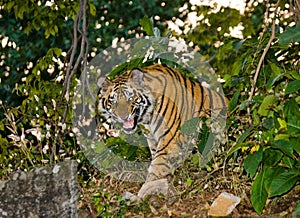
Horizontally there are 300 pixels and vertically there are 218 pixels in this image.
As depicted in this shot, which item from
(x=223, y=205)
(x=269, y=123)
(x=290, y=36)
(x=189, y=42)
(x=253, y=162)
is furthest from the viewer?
(x=189, y=42)

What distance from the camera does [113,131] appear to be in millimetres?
3846

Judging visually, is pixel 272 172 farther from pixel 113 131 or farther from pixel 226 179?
pixel 113 131

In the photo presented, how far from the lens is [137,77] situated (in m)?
3.26

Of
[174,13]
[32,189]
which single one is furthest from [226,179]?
[174,13]

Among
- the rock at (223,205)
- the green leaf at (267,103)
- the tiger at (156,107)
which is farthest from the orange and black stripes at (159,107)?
the green leaf at (267,103)

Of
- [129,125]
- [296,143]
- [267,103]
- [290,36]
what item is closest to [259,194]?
[296,143]

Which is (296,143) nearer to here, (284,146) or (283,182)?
(284,146)

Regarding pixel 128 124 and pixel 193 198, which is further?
pixel 128 124

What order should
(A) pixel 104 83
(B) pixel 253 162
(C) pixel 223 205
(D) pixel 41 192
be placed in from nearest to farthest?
1. (B) pixel 253 162
2. (D) pixel 41 192
3. (C) pixel 223 205
4. (A) pixel 104 83

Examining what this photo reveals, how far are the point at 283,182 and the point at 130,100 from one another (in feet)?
3.92

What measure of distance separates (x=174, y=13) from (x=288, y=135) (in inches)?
204

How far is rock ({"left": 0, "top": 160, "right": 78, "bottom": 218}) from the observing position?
2633 mm

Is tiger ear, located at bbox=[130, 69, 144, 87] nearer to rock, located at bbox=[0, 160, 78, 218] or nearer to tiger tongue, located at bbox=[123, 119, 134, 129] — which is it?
tiger tongue, located at bbox=[123, 119, 134, 129]

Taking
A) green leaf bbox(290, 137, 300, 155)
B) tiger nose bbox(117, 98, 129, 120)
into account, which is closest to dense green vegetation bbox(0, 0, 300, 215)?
green leaf bbox(290, 137, 300, 155)
